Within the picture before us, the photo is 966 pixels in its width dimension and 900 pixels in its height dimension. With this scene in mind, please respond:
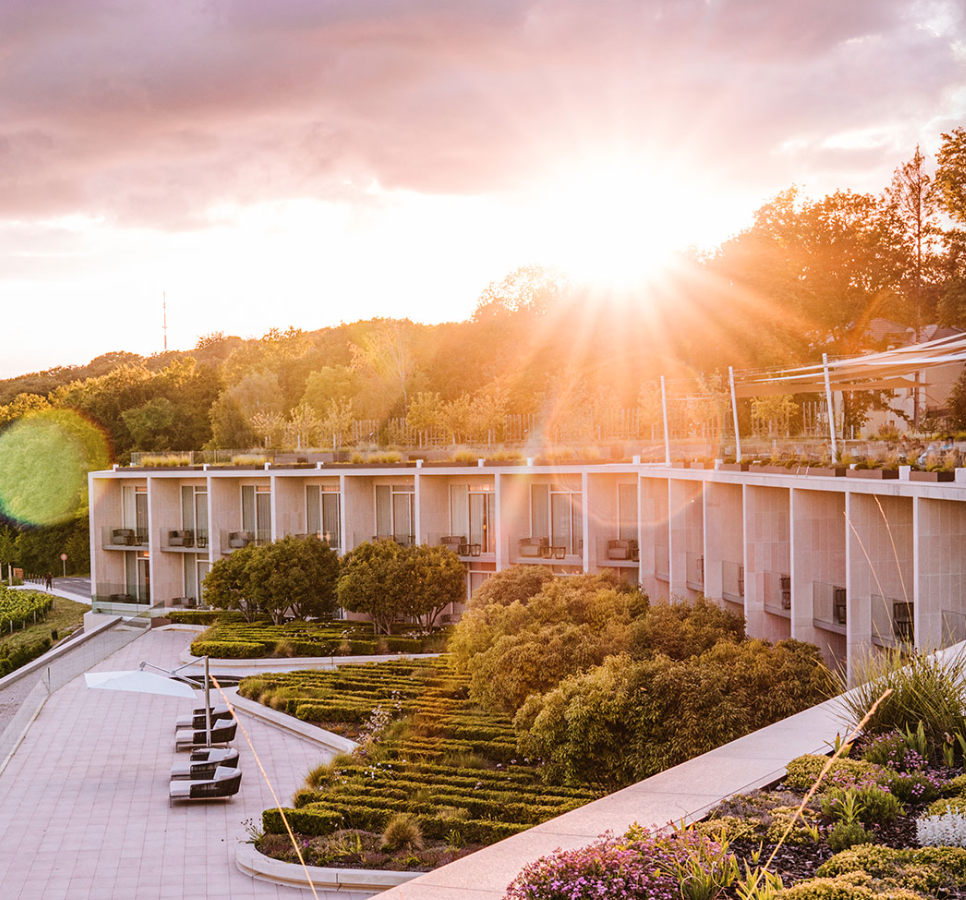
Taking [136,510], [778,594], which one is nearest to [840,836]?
[778,594]

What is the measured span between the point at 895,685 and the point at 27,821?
13.2 meters

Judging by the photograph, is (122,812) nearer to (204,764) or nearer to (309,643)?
(204,764)

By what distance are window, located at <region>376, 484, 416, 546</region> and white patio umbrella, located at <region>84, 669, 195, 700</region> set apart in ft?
55.6

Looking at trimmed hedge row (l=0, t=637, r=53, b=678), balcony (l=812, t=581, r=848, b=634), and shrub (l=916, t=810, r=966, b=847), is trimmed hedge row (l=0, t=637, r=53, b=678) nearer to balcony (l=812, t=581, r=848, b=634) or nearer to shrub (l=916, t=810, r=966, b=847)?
balcony (l=812, t=581, r=848, b=634)

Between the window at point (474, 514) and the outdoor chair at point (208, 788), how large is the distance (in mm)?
18097

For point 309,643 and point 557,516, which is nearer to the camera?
point 309,643

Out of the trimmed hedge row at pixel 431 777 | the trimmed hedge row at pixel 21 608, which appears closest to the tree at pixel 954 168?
the trimmed hedge row at pixel 431 777

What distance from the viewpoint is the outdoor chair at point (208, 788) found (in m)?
15.1

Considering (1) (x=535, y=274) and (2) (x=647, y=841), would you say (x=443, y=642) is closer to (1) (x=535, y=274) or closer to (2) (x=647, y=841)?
(2) (x=647, y=841)

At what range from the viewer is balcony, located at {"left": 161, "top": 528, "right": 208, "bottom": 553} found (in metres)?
38.4

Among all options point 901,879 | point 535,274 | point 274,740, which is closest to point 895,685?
point 901,879

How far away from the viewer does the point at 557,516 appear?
32.1m

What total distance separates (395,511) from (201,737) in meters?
17.3

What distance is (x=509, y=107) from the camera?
73.9 ft
